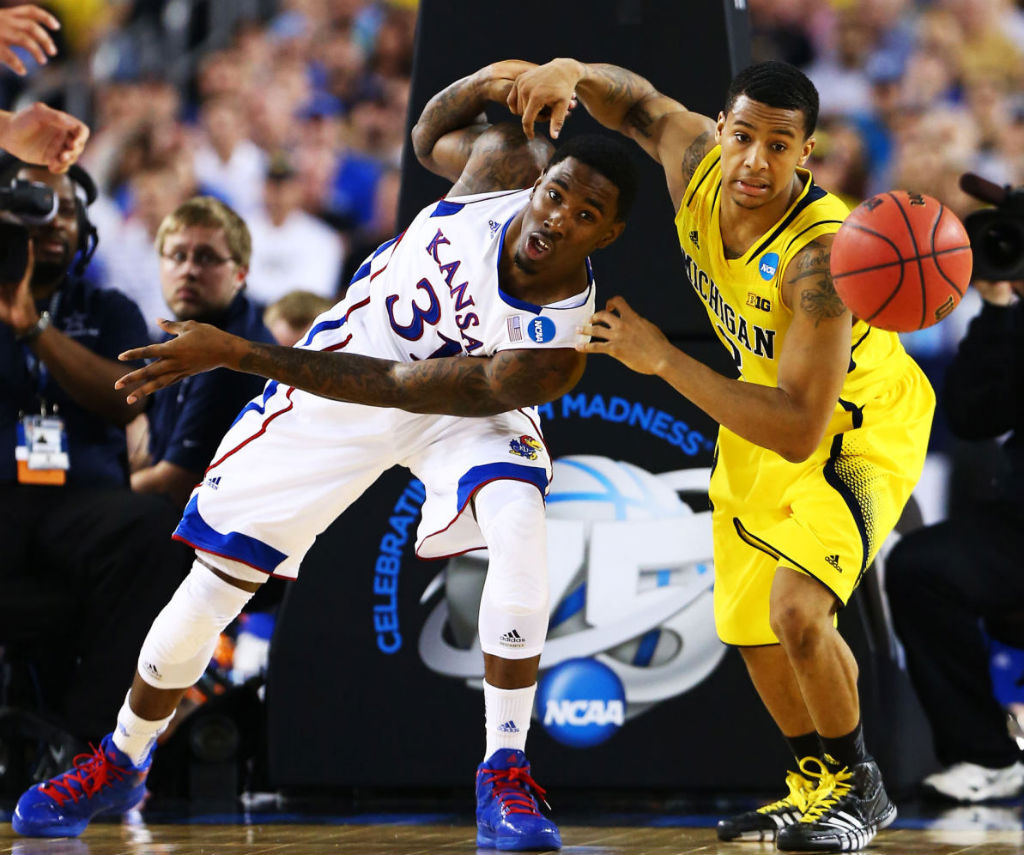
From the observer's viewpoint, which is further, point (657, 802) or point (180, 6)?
point (180, 6)

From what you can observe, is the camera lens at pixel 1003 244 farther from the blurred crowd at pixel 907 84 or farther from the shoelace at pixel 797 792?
the blurred crowd at pixel 907 84

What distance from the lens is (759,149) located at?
3.46 m

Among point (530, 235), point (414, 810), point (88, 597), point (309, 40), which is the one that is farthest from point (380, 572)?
point (309, 40)

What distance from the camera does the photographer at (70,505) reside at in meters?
4.84

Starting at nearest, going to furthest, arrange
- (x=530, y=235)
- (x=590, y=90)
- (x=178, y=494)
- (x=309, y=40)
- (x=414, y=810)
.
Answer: (x=530, y=235), (x=590, y=90), (x=414, y=810), (x=178, y=494), (x=309, y=40)

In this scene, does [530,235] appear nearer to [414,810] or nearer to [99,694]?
[414,810]

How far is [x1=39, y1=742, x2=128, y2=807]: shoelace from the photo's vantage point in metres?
3.81

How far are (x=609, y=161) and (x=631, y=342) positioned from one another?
53 centimetres

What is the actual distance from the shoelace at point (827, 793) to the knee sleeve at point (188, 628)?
157cm

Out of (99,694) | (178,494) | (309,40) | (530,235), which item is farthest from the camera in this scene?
(309,40)

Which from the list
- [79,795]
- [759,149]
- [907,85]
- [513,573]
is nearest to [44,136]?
[79,795]

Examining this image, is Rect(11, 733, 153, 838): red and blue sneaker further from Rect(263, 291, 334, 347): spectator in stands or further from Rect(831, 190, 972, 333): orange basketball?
Rect(263, 291, 334, 347): spectator in stands

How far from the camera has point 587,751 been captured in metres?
4.52

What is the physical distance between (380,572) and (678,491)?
100 centimetres
